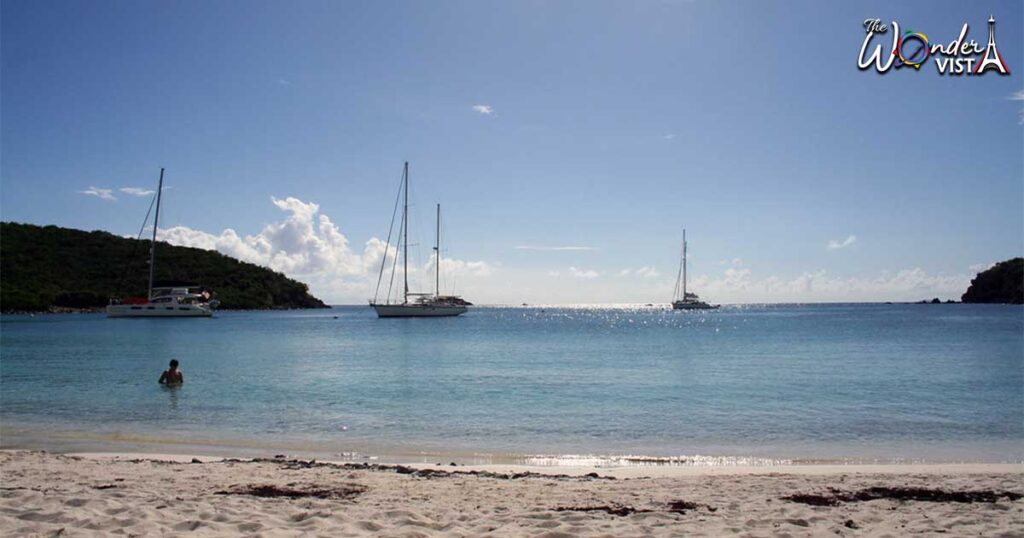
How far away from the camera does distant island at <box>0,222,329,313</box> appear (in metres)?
106

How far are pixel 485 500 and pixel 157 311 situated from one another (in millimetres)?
107436

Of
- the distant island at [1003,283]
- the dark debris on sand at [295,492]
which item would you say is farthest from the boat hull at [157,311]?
the distant island at [1003,283]

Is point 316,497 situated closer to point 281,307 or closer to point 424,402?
point 424,402

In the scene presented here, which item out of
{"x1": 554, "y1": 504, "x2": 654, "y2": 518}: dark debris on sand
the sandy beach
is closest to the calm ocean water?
the sandy beach

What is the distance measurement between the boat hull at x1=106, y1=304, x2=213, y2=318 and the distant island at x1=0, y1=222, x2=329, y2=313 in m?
13.9

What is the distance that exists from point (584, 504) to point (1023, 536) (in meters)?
5.07

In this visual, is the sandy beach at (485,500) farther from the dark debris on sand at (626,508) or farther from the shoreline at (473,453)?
the shoreline at (473,453)

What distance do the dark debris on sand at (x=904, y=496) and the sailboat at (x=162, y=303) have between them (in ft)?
350

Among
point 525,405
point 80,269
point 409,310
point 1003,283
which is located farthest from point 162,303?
point 1003,283

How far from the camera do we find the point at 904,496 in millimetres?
9266

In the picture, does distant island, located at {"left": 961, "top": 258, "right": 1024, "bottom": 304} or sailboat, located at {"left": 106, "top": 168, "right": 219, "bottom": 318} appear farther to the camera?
distant island, located at {"left": 961, "top": 258, "right": 1024, "bottom": 304}

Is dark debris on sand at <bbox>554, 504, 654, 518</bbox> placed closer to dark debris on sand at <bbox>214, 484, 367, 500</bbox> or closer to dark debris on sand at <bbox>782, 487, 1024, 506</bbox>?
dark debris on sand at <bbox>782, 487, 1024, 506</bbox>

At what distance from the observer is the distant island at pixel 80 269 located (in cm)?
10650

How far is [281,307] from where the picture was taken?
17488cm
